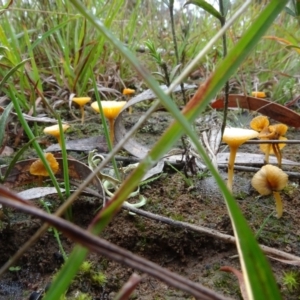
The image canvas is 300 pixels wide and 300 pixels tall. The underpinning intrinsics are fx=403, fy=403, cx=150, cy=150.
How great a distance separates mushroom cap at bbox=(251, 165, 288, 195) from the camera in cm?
94

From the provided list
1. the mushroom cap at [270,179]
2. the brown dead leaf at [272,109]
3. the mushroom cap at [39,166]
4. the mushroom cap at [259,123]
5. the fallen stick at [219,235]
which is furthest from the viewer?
the brown dead leaf at [272,109]

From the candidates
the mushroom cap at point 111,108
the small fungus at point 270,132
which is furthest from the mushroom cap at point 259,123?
the mushroom cap at point 111,108

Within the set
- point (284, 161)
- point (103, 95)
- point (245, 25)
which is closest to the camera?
point (284, 161)

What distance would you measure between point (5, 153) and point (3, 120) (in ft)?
1.70

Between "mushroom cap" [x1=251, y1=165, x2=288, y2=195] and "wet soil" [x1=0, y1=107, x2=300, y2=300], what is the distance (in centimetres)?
8

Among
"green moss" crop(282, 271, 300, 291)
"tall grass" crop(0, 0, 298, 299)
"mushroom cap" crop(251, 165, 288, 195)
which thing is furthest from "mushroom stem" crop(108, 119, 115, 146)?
"green moss" crop(282, 271, 300, 291)

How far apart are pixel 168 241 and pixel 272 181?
0.28 metres

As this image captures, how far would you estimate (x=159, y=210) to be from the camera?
105 centimetres

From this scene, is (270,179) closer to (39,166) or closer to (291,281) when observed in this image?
(291,281)

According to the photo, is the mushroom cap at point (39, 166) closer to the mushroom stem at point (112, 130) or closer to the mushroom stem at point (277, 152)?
the mushroom stem at point (112, 130)

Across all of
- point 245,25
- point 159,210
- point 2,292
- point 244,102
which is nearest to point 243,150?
point 244,102

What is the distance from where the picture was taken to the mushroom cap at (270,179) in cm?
94

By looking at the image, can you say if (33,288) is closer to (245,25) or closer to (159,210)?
(159,210)

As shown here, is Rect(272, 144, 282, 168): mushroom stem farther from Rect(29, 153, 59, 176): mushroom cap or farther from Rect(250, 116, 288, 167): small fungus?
Rect(29, 153, 59, 176): mushroom cap
